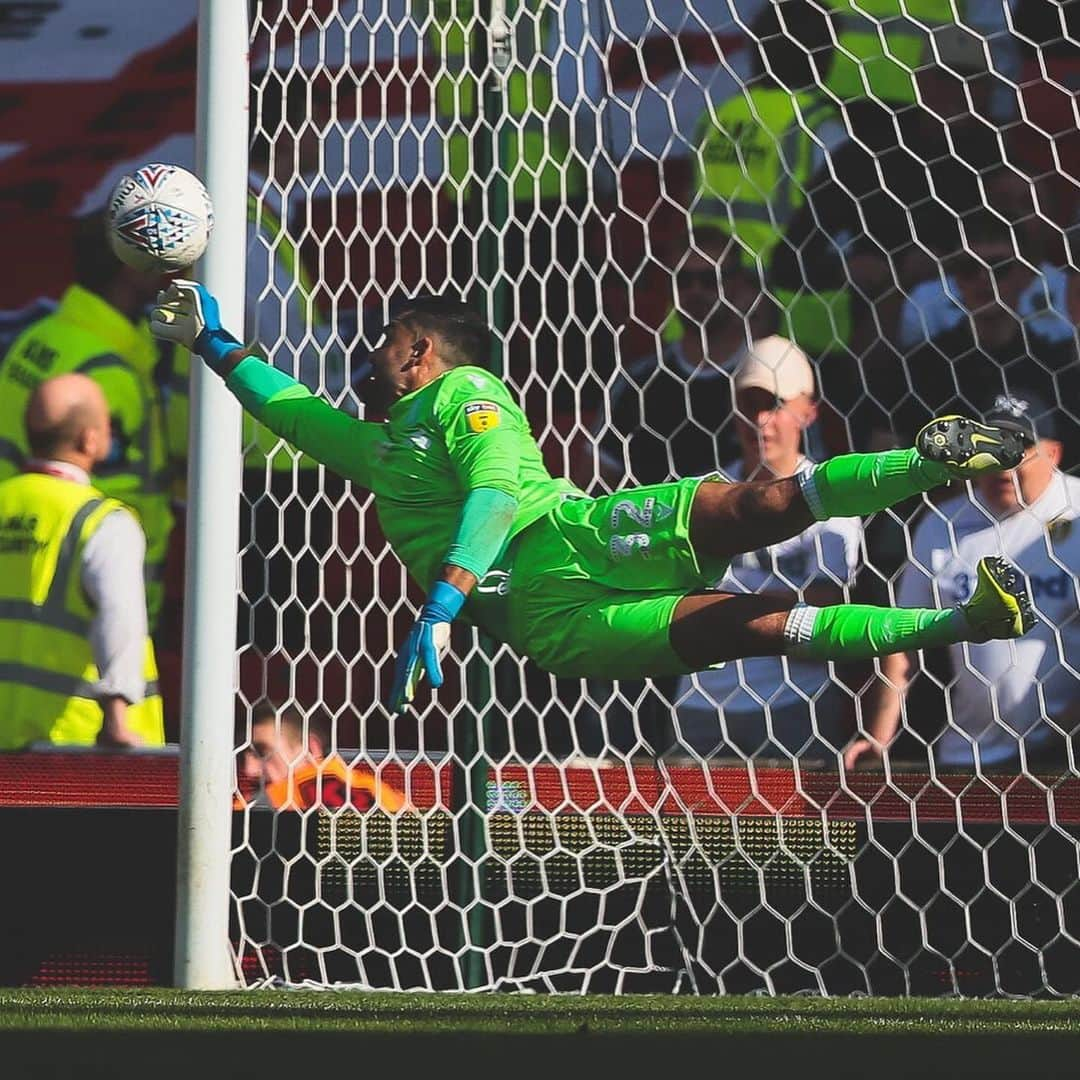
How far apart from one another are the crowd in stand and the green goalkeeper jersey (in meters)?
0.62

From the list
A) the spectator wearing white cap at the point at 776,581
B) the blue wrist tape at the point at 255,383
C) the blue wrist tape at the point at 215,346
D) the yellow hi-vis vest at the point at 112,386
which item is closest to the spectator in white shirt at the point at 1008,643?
the spectator wearing white cap at the point at 776,581

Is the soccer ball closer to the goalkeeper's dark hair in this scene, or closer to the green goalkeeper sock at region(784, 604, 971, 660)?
the goalkeeper's dark hair

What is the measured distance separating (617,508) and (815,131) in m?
1.63

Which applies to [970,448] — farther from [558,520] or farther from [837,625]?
[558,520]

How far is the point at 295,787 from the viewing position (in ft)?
15.5

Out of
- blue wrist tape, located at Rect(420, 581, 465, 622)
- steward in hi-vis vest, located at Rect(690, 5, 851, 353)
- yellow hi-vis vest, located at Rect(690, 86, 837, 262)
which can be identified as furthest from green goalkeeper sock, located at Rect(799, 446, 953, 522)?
yellow hi-vis vest, located at Rect(690, 86, 837, 262)

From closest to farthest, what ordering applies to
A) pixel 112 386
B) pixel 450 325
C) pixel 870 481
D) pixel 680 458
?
1. pixel 870 481
2. pixel 450 325
3. pixel 680 458
4. pixel 112 386

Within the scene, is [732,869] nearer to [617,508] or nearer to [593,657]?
[593,657]

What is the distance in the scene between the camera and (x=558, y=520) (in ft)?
13.2

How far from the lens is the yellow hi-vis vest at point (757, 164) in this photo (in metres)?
4.95

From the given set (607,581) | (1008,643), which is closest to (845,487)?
(607,581)

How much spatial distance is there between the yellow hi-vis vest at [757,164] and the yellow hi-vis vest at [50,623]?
1.92m

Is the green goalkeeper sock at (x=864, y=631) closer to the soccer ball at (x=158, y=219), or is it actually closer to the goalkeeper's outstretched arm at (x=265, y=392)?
the goalkeeper's outstretched arm at (x=265, y=392)

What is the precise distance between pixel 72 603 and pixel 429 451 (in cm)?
139
